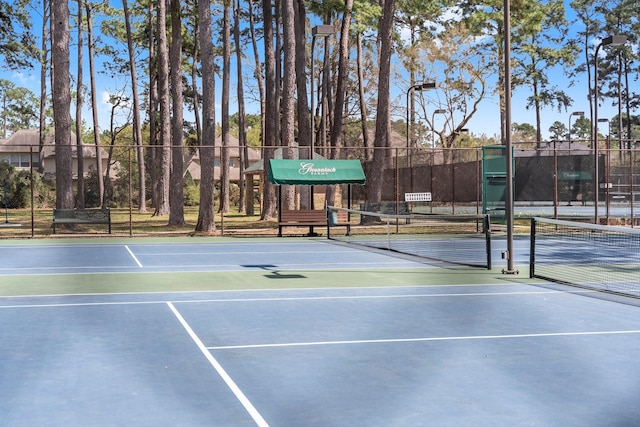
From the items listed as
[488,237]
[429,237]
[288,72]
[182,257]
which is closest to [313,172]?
[429,237]

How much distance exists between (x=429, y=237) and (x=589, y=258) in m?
8.31

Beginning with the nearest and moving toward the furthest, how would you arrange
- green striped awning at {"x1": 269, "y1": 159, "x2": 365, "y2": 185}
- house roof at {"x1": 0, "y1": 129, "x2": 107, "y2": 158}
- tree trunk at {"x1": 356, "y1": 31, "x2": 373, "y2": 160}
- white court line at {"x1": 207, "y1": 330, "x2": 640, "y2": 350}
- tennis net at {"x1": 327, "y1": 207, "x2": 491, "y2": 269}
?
white court line at {"x1": 207, "y1": 330, "x2": 640, "y2": 350} → tennis net at {"x1": 327, "y1": 207, "x2": 491, "y2": 269} → green striped awning at {"x1": 269, "y1": 159, "x2": 365, "y2": 185} → tree trunk at {"x1": 356, "y1": 31, "x2": 373, "y2": 160} → house roof at {"x1": 0, "y1": 129, "x2": 107, "y2": 158}

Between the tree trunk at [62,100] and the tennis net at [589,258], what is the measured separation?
626 inches

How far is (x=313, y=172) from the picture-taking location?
26.8 meters

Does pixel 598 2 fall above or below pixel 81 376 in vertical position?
above

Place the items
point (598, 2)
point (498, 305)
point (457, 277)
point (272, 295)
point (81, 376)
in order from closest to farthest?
1. point (81, 376)
2. point (498, 305)
3. point (272, 295)
4. point (457, 277)
5. point (598, 2)

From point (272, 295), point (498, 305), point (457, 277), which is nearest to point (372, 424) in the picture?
point (498, 305)

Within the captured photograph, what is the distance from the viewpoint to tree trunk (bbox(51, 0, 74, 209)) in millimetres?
28938

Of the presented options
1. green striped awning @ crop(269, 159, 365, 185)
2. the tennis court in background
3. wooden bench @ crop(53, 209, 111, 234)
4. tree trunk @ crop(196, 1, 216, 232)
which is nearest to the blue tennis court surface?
the tennis court in background

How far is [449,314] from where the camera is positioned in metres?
10.8

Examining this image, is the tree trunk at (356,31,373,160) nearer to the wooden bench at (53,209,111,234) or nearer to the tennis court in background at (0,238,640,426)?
the wooden bench at (53,209,111,234)

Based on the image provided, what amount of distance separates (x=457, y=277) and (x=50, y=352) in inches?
337

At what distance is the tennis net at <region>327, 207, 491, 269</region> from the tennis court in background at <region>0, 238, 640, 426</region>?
9.29 ft

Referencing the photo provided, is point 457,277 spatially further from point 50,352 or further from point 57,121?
point 57,121
